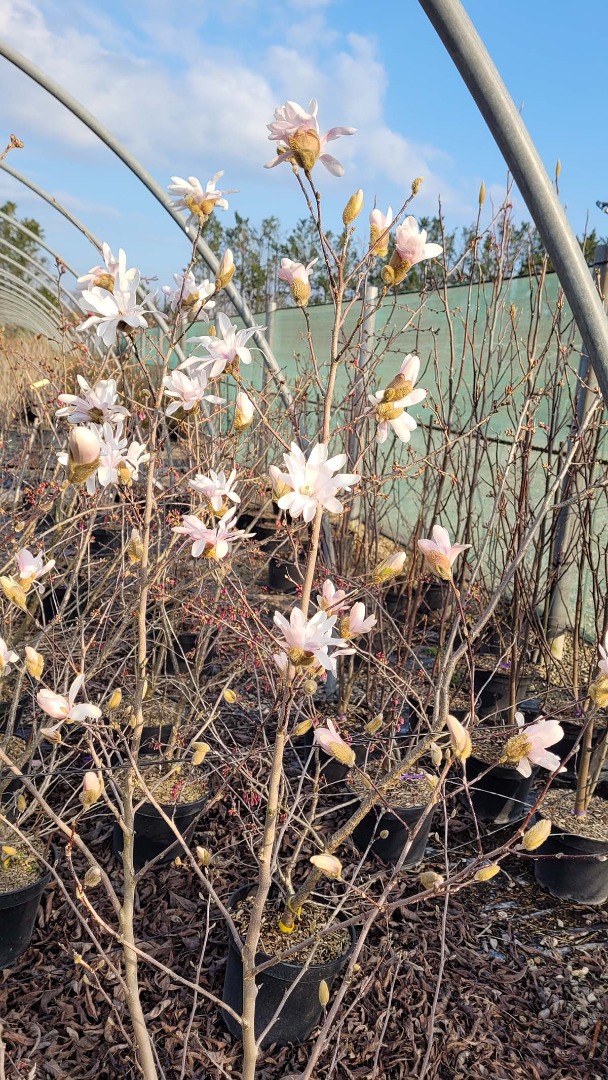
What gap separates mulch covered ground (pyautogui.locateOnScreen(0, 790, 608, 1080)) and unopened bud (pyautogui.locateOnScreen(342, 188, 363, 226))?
1.17 m

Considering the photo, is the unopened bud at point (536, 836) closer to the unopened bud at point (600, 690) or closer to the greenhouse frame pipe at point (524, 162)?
the unopened bud at point (600, 690)

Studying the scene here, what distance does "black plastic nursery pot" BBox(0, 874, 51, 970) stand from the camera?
6.31ft

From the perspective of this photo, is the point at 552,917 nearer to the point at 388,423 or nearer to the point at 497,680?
the point at 497,680

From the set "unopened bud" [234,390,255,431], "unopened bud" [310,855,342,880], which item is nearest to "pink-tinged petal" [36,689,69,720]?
"unopened bud" [310,855,342,880]

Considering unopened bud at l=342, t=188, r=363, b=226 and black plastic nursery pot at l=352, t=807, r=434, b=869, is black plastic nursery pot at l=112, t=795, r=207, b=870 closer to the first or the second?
black plastic nursery pot at l=352, t=807, r=434, b=869

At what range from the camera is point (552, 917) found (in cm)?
220

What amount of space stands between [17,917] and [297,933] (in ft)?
2.40

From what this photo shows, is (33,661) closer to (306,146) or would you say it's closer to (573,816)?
(306,146)

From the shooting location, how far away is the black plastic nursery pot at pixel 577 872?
222cm

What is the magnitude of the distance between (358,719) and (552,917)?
0.98m

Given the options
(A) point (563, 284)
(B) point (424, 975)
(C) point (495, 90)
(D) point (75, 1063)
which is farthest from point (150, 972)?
(C) point (495, 90)

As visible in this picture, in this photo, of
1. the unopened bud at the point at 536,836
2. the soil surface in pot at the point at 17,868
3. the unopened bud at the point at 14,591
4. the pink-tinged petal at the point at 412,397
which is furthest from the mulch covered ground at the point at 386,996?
the pink-tinged petal at the point at 412,397

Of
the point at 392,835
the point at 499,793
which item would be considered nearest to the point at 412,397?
the point at 392,835

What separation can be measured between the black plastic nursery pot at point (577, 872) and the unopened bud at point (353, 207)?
70.5 inches
